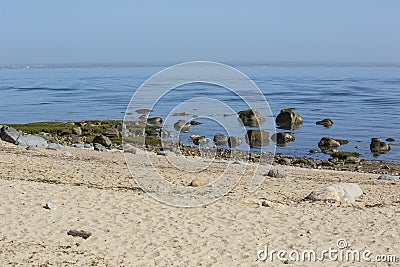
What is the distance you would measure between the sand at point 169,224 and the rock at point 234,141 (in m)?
11.5

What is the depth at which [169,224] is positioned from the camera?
10.8 m

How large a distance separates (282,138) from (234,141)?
306 centimetres

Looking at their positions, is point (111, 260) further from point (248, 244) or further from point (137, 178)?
point (137, 178)

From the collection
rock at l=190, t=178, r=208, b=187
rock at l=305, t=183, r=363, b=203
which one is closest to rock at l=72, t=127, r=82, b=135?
rock at l=190, t=178, r=208, b=187

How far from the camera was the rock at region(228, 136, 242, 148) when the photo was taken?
27.0 m

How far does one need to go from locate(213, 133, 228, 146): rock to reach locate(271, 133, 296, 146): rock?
2.65 meters

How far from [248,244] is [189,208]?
265cm

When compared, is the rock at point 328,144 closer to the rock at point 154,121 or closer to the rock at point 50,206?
Answer: the rock at point 154,121

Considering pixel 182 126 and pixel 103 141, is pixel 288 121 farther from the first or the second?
pixel 103 141

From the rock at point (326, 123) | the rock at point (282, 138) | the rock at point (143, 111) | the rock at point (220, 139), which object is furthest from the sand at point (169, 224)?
the rock at point (143, 111)

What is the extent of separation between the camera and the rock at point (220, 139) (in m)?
27.7

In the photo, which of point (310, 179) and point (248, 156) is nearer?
point (310, 179)

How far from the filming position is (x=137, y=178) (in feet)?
51.1

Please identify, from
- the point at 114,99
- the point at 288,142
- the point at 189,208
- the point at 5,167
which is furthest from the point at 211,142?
the point at 114,99
